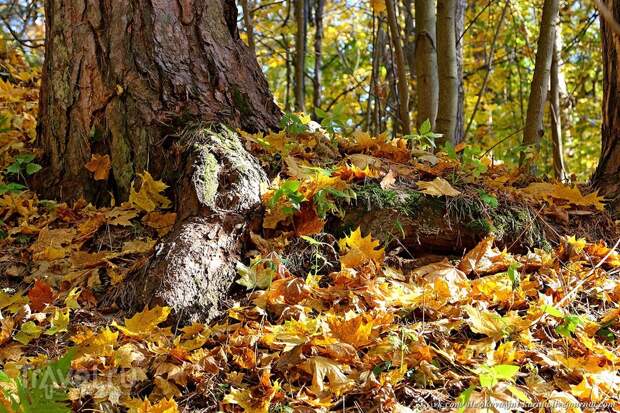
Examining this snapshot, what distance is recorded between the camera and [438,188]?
2.61 metres

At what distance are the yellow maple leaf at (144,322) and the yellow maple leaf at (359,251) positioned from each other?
0.73 m

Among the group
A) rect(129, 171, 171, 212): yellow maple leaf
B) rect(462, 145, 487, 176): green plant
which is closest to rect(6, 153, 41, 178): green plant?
rect(129, 171, 171, 212): yellow maple leaf

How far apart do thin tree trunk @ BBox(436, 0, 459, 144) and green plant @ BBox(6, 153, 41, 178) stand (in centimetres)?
239

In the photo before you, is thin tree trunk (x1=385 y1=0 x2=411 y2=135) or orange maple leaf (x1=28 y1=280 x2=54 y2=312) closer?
orange maple leaf (x1=28 y1=280 x2=54 y2=312)

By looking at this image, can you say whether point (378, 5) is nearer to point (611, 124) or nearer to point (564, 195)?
point (611, 124)

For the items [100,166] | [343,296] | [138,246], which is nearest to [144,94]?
[100,166]

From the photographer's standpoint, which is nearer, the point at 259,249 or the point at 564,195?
the point at 259,249

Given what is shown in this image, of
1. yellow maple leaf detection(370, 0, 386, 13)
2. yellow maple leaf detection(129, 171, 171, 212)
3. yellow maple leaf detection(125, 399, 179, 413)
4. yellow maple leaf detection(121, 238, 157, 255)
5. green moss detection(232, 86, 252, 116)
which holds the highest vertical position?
yellow maple leaf detection(370, 0, 386, 13)

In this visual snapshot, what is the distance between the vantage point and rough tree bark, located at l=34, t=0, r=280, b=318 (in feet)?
9.21

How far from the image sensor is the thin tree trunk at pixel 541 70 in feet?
12.4

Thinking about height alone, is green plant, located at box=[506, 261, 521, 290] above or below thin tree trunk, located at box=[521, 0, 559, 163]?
below

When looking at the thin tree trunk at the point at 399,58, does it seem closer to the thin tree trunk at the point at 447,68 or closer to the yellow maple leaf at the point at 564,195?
the thin tree trunk at the point at 447,68

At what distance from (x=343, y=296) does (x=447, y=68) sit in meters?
2.09

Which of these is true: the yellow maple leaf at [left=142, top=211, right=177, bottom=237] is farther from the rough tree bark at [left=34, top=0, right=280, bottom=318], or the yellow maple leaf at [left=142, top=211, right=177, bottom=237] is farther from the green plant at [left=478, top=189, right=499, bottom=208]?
the green plant at [left=478, top=189, right=499, bottom=208]
